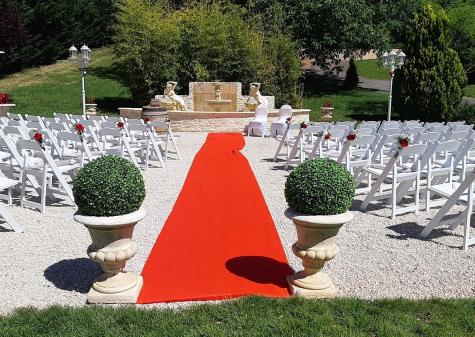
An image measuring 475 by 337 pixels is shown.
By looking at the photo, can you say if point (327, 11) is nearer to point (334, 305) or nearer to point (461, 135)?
point (461, 135)

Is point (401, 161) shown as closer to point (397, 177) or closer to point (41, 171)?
point (397, 177)

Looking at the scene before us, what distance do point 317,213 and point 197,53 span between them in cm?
1740

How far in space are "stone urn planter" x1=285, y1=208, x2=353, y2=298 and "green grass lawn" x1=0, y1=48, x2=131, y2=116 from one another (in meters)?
17.2

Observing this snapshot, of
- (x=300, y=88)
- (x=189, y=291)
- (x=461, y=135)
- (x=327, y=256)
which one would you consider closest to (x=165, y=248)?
(x=189, y=291)

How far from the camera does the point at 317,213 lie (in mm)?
3627

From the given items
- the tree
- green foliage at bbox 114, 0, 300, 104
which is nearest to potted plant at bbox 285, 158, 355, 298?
the tree

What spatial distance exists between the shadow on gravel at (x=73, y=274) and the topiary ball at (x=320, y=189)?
1725 mm

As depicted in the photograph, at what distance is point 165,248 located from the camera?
188 inches

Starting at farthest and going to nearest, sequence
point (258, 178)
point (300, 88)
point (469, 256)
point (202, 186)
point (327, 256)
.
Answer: point (300, 88) < point (258, 178) < point (202, 186) < point (469, 256) < point (327, 256)

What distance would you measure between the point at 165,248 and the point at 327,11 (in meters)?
20.8

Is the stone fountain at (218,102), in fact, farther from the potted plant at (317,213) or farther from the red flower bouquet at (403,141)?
the potted plant at (317,213)

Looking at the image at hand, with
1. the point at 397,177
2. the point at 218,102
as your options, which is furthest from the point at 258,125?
the point at 397,177

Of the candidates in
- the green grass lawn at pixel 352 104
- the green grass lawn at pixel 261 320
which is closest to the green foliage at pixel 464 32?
the green grass lawn at pixel 352 104

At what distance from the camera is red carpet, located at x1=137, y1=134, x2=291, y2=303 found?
3.82 meters
